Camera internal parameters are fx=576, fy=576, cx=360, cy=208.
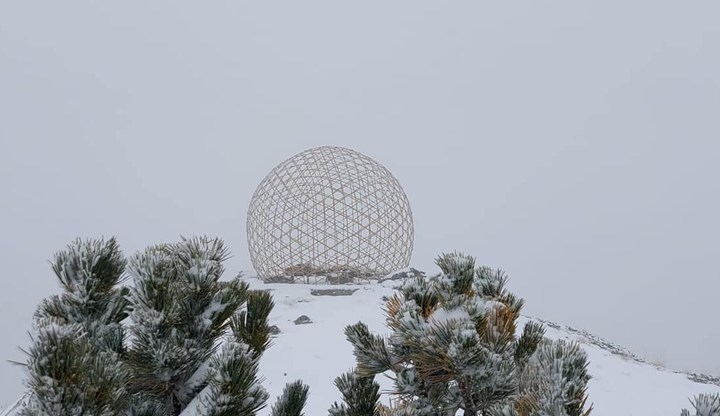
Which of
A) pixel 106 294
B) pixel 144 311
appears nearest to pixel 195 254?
pixel 144 311

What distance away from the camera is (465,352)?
2.20m

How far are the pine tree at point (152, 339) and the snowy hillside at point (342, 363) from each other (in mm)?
6057

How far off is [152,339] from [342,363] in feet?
26.2

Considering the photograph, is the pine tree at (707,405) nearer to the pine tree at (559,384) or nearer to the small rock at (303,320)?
the pine tree at (559,384)

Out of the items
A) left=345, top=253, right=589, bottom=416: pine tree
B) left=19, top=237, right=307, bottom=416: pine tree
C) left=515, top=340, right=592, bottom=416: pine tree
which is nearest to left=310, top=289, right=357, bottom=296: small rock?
left=345, top=253, right=589, bottom=416: pine tree

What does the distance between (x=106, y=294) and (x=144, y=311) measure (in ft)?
1.54

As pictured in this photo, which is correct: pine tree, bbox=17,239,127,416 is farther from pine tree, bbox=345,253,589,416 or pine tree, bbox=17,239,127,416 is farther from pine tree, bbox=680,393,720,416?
pine tree, bbox=680,393,720,416

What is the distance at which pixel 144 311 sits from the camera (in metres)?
2.17

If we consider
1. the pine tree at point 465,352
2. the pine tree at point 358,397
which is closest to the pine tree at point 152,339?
the pine tree at point 358,397

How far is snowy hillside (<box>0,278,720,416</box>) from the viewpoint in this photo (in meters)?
9.26

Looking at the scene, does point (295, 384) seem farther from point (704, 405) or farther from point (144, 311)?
point (704, 405)

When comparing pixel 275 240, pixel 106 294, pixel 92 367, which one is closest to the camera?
pixel 92 367

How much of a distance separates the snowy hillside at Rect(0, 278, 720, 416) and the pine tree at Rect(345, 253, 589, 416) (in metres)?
5.78

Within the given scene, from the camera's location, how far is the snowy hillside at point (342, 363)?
9258mm
